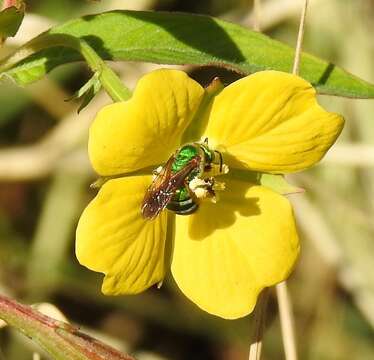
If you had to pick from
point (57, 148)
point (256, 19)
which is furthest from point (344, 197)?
point (256, 19)

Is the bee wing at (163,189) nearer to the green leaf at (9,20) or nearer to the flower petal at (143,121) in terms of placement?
the flower petal at (143,121)

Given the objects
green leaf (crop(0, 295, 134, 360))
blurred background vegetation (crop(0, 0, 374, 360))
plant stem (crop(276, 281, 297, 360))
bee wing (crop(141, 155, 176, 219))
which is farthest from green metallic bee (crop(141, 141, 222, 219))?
blurred background vegetation (crop(0, 0, 374, 360))

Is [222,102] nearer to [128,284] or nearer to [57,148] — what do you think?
[128,284]

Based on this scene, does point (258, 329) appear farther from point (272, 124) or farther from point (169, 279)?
point (169, 279)

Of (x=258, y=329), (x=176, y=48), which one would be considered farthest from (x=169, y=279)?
(x=176, y=48)

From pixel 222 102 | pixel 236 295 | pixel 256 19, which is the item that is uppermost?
pixel 222 102

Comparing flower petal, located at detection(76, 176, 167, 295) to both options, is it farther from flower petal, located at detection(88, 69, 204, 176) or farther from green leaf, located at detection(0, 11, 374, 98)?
green leaf, located at detection(0, 11, 374, 98)
